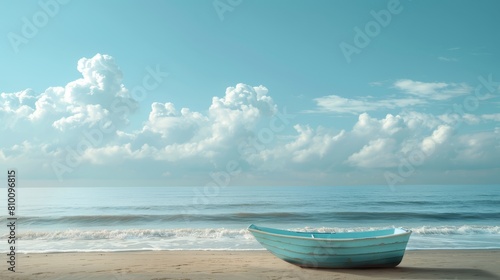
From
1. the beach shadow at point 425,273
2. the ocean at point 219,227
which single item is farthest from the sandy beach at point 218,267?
the ocean at point 219,227

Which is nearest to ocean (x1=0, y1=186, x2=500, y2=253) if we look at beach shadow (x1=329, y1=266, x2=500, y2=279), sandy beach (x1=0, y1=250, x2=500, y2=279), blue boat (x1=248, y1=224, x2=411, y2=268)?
sandy beach (x1=0, y1=250, x2=500, y2=279)

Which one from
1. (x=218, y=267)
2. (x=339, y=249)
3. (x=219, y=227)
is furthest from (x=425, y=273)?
(x=219, y=227)

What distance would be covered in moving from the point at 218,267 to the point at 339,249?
146 inches

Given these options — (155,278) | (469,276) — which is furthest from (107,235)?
(469,276)

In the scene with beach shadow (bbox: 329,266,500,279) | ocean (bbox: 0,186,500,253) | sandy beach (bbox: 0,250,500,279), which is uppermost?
ocean (bbox: 0,186,500,253)

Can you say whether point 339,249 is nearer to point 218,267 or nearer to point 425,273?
point 425,273

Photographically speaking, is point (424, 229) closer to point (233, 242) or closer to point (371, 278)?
point (233, 242)

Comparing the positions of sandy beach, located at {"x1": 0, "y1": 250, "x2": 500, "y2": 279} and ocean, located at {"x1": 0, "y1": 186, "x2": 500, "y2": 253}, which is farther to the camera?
ocean, located at {"x1": 0, "y1": 186, "x2": 500, "y2": 253}

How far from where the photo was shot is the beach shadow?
36.2 ft

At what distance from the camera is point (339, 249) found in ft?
37.2

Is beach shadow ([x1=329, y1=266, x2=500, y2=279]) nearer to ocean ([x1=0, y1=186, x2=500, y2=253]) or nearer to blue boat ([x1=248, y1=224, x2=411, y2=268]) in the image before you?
blue boat ([x1=248, y1=224, x2=411, y2=268])

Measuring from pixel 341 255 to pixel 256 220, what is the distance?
20.2m

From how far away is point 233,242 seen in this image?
61.7ft

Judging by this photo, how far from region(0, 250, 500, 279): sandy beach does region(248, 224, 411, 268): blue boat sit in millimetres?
234
